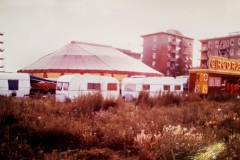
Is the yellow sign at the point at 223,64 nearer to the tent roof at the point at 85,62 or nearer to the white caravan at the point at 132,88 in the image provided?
the white caravan at the point at 132,88

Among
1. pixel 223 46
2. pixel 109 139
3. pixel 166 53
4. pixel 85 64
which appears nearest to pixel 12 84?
pixel 109 139

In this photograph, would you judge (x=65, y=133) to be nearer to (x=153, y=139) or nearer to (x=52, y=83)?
(x=153, y=139)

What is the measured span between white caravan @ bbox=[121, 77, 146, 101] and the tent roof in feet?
41.0

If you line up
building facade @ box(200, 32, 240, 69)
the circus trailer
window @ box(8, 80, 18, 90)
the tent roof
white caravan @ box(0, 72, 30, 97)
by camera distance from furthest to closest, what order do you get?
building facade @ box(200, 32, 240, 69) < the tent roof < the circus trailer < window @ box(8, 80, 18, 90) < white caravan @ box(0, 72, 30, 97)

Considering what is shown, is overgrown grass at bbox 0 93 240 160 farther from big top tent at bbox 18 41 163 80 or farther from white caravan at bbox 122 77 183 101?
big top tent at bbox 18 41 163 80

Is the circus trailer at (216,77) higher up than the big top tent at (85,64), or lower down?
lower down

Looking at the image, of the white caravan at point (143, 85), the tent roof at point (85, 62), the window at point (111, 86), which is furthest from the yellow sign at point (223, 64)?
the tent roof at point (85, 62)

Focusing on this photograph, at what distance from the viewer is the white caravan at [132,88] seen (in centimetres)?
2067

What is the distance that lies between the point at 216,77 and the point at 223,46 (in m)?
48.6

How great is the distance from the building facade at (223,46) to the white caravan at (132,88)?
45.2 meters

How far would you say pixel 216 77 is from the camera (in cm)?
2431

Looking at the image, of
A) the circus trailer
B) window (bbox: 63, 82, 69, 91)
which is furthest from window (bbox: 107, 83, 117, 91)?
the circus trailer

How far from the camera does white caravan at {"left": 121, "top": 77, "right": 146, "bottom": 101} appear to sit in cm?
2067

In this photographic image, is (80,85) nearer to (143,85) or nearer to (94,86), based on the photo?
(94,86)
